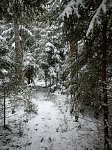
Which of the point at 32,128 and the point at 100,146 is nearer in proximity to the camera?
the point at 100,146

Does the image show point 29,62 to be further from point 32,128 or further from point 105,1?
point 105,1

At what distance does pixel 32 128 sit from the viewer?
31.2 feet

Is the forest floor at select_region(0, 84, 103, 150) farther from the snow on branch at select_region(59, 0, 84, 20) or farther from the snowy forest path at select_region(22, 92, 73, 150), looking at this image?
the snow on branch at select_region(59, 0, 84, 20)

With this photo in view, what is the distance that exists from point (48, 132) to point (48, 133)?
0.10 m

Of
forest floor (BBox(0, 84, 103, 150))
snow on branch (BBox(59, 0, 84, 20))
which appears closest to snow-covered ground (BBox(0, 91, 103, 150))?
forest floor (BBox(0, 84, 103, 150))

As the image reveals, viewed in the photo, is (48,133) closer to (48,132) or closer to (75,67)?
(48,132)

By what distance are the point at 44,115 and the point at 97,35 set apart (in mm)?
6937

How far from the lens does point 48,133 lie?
9023 millimetres

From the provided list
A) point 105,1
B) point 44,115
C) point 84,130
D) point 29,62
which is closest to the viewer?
point 105,1

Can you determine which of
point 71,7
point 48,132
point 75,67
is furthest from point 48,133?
Result: point 71,7

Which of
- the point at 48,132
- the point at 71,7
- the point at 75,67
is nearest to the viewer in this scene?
the point at 71,7

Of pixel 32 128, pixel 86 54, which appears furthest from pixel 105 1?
pixel 32 128

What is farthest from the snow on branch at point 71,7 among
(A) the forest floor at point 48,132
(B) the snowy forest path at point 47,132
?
(B) the snowy forest path at point 47,132

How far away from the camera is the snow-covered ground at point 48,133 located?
7922mm
